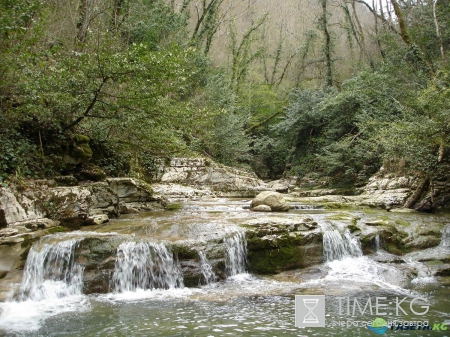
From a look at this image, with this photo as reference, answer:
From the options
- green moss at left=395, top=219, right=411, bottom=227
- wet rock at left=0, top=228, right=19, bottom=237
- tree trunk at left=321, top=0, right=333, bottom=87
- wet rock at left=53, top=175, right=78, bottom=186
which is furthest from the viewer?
tree trunk at left=321, top=0, right=333, bottom=87

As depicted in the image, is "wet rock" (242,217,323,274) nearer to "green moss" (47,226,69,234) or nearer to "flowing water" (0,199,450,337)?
"flowing water" (0,199,450,337)

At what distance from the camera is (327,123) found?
21.5m

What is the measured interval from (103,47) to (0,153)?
3342mm

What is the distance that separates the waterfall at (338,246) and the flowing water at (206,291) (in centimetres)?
2

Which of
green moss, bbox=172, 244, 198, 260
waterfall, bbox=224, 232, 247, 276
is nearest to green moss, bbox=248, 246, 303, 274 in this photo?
waterfall, bbox=224, 232, 247, 276

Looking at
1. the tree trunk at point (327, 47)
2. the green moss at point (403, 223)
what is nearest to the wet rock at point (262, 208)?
the green moss at point (403, 223)

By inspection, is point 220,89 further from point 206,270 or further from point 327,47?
point 206,270

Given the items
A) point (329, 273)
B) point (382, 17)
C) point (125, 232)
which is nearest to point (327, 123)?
point (382, 17)

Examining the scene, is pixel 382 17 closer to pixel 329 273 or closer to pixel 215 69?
pixel 215 69

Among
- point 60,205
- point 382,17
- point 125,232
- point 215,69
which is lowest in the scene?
point 125,232
